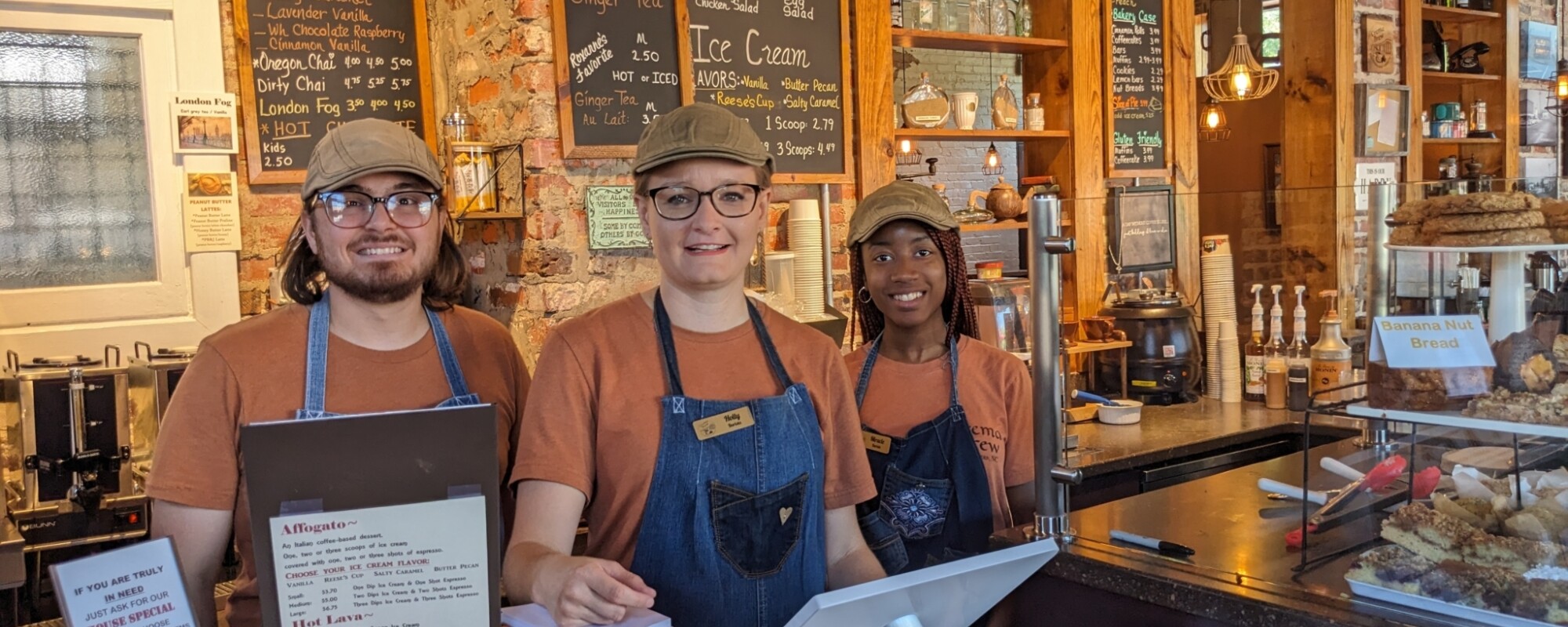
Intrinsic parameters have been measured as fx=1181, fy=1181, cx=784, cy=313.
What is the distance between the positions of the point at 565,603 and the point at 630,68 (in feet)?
8.14

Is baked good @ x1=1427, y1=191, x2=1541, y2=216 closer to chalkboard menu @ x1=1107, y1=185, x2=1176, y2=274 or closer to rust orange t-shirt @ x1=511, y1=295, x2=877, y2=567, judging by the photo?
chalkboard menu @ x1=1107, y1=185, x2=1176, y2=274

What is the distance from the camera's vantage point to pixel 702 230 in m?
1.83

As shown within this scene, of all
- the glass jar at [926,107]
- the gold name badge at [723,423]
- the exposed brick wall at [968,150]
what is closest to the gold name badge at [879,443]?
the gold name badge at [723,423]

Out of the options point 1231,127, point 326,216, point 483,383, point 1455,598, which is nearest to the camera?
point 1455,598

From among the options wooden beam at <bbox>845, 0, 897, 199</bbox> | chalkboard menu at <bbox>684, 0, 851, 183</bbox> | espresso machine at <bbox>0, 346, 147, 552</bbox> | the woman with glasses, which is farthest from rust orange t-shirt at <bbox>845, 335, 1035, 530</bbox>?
espresso machine at <bbox>0, 346, 147, 552</bbox>

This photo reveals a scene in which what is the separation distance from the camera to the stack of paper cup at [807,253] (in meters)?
4.04

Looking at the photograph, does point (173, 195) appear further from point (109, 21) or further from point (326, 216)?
point (326, 216)

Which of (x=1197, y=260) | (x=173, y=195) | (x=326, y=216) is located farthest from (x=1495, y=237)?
(x=173, y=195)

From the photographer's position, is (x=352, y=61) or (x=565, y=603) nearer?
(x=565, y=603)

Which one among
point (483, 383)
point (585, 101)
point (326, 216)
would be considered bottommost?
point (483, 383)

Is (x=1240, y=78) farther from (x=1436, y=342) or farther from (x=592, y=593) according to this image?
(x=592, y=593)

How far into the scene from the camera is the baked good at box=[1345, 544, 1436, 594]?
1582mm

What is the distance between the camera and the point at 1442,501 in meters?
1.66

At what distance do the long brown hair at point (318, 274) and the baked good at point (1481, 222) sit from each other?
5.24ft
